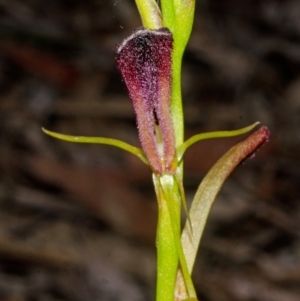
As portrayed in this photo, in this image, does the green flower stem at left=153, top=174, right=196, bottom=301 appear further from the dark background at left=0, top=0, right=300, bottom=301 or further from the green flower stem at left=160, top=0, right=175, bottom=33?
the dark background at left=0, top=0, right=300, bottom=301

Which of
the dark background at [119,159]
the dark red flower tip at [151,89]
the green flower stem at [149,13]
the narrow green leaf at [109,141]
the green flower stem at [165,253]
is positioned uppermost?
the green flower stem at [149,13]

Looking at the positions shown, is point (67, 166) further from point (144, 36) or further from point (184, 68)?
point (144, 36)

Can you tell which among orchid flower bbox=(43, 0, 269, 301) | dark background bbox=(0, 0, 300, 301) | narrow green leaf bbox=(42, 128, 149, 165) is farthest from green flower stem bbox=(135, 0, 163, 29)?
dark background bbox=(0, 0, 300, 301)

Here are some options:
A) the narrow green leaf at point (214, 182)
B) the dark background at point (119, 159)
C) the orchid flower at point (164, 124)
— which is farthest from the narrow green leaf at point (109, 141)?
the dark background at point (119, 159)

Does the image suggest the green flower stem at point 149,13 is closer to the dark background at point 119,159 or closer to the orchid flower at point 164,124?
the orchid flower at point 164,124

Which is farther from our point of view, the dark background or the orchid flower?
the dark background

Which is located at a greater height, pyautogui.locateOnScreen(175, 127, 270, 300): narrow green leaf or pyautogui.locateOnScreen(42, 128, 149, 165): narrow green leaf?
pyautogui.locateOnScreen(42, 128, 149, 165): narrow green leaf

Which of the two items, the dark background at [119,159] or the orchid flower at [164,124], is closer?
the orchid flower at [164,124]
